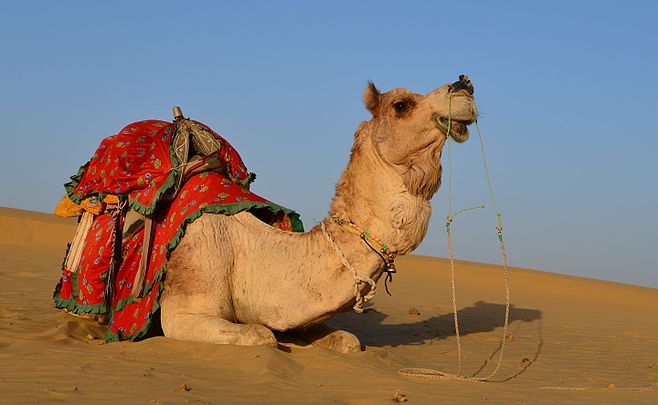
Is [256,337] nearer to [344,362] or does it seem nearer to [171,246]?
[344,362]

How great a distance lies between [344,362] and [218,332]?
2.89ft

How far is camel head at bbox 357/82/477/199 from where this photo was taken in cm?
558

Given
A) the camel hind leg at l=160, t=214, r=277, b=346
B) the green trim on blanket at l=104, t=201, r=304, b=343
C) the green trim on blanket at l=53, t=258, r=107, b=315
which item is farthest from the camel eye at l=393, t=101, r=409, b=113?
the green trim on blanket at l=53, t=258, r=107, b=315

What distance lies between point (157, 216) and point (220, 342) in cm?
150

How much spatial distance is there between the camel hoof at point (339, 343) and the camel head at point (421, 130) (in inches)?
54.5

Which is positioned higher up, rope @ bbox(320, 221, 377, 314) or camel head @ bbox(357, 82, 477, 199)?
camel head @ bbox(357, 82, 477, 199)

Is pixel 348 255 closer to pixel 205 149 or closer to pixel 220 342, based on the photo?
pixel 220 342

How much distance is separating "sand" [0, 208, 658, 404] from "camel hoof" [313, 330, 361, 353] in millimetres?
127

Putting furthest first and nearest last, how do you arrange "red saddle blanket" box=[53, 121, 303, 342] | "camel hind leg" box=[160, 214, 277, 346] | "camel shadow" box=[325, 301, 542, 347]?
"camel shadow" box=[325, 301, 542, 347] < "red saddle blanket" box=[53, 121, 303, 342] < "camel hind leg" box=[160, 214, 277, 346]

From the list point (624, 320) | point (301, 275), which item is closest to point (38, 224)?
point (624, 320)

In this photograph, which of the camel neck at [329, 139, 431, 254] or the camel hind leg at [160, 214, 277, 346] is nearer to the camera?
the camel neck at [329, 139, 431, 254]

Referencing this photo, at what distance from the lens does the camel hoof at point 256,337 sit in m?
5.72

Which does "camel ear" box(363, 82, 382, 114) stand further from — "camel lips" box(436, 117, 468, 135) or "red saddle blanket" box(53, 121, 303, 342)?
"red saddle blanket" box(53, 121, 303, 342)

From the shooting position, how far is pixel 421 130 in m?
5.68
